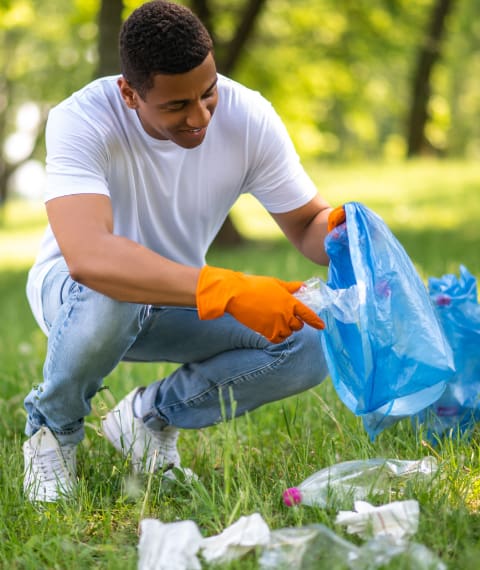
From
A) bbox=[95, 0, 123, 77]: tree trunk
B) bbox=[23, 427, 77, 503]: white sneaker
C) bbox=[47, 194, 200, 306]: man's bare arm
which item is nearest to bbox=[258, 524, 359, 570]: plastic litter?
bbox=[47, 194, 200, 306]: man's bare arm

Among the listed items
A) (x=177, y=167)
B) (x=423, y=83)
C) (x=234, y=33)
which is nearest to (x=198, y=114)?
(x=177, y=167)

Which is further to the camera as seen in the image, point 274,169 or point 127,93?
point 274,169

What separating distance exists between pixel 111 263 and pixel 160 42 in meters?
0.61

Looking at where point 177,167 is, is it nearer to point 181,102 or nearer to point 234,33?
point 181,102

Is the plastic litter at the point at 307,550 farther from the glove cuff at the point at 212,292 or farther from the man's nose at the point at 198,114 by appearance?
the man's nose at the point at 198,114

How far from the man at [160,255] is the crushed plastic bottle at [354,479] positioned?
1.26 feet

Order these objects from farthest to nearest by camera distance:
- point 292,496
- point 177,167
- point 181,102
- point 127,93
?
A: point 177,167
point 127,93
point 181,102
point 292,496

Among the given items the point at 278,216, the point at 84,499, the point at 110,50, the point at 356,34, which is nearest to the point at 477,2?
the point at 356,34

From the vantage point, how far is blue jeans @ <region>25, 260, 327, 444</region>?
243 centimetres

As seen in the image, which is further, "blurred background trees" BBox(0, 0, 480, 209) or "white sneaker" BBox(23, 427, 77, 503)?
"blurred background trees" BBox(0, 0, 480, 209)

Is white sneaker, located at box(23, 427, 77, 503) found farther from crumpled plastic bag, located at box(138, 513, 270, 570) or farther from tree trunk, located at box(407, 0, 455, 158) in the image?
tree trunk, located at box(407, 0, 455, 158)

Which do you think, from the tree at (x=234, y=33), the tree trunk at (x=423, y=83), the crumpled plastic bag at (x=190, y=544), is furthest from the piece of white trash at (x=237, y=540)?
the tree trunk at (x=423, y=83)

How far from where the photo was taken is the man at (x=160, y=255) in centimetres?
229

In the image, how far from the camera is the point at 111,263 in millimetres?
2279
